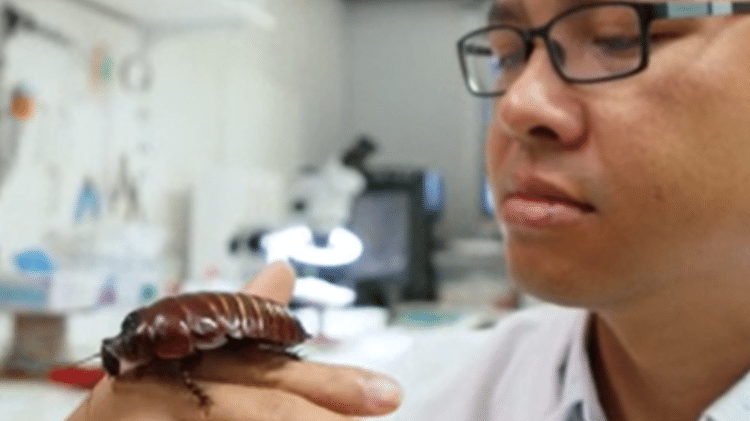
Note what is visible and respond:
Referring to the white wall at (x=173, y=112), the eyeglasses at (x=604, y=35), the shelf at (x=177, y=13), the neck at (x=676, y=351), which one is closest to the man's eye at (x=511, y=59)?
the eyeglasses at (x=604, y=35)

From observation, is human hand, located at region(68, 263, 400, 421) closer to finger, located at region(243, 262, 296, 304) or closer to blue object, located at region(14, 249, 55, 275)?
finger, located at region(243, 262, 296, 304)

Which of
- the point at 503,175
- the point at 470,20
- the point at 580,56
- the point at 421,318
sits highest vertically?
the point at 470,20

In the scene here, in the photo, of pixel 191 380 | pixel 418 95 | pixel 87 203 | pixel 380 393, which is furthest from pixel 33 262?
pixel 418 95

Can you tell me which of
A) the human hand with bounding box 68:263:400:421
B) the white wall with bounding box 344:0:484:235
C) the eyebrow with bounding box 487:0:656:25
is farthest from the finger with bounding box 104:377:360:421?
the white wall with bounding box 344:0:484:235

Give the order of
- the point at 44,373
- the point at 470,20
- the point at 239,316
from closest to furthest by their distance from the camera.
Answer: the point at 239,316 < the point at 44,373 < the point at 470,20

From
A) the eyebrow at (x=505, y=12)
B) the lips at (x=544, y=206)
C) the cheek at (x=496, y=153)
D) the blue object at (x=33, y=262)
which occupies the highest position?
the eyebrow at (x=505, y=12)

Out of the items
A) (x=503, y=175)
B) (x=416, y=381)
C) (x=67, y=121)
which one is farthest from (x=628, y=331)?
(x=67, y=121)

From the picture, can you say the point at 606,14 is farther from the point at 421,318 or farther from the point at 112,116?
the point at 421,318

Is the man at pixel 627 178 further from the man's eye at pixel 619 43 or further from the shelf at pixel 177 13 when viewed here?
the shelf at pixel 177 13

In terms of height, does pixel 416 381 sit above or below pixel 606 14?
below
